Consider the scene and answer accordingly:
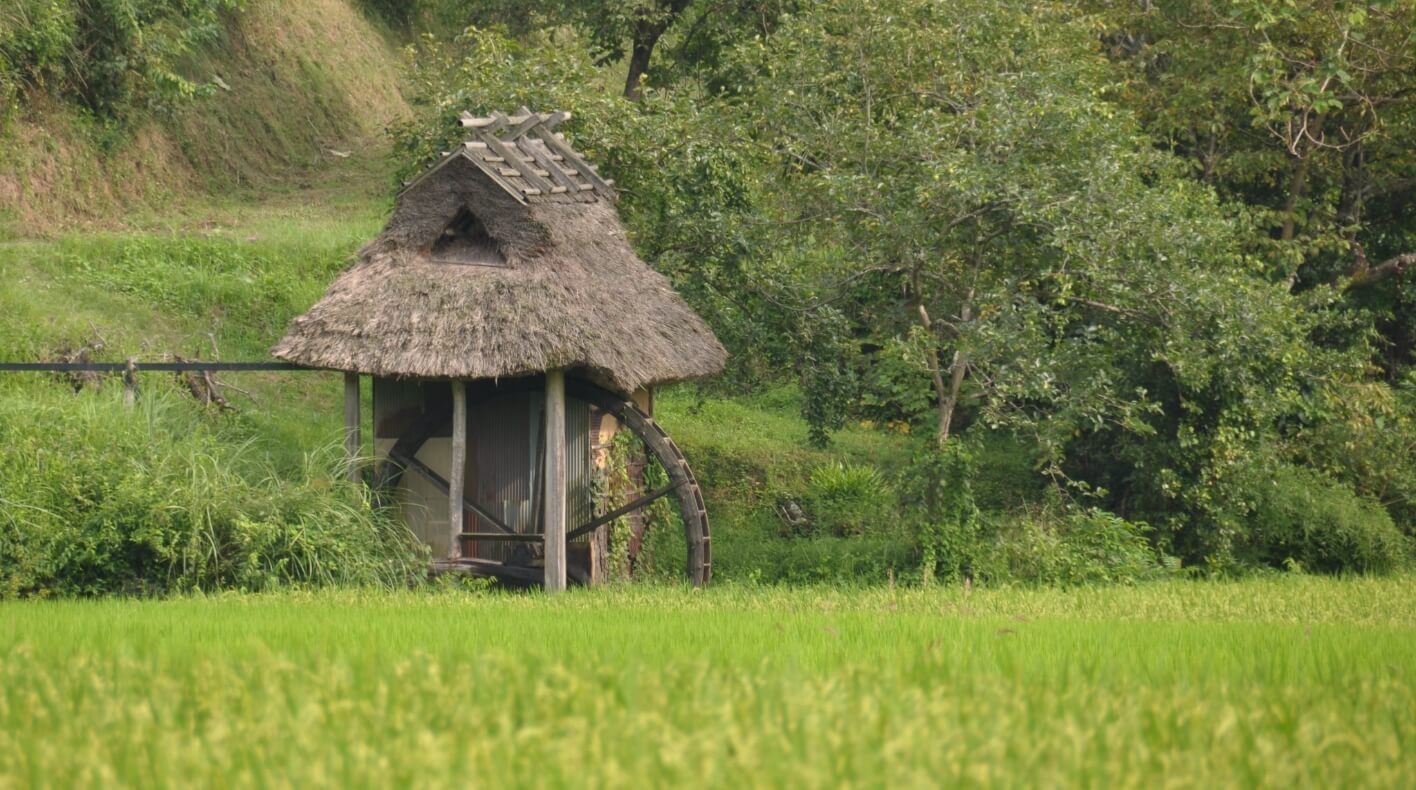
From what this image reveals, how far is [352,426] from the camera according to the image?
13.1 metres

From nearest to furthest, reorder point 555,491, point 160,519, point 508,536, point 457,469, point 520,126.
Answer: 1. point 160,519
2. point 555,491
3. point 457,469
4. point 508,536
5. point 520,126

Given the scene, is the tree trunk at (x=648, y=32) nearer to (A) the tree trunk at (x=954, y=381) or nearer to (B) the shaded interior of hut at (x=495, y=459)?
(B) the shaded interior of hut at (x=495, y=459)

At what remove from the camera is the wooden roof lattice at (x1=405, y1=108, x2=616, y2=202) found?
43.9 feet

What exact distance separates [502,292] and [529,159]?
1.70 meters

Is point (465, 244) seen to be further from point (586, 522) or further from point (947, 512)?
point (947, 512)

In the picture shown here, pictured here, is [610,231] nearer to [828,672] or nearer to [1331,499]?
[1331,499]

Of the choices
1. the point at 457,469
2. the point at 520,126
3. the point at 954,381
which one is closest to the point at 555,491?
the point at 457,469

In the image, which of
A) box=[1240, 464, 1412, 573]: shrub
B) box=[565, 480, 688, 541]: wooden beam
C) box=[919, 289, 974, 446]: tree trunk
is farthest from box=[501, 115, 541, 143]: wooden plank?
box=[1240, 464, 1412, 573]: shrub

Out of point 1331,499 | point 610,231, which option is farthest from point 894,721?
point 1331,499

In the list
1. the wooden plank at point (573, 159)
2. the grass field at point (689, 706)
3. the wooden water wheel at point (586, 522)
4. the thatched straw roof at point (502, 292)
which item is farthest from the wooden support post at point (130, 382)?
the grass field at point (689, 706)

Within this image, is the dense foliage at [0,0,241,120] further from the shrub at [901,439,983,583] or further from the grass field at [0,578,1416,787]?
the grass field at [0,578,1416,787]

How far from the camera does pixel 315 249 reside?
2142 centimetres

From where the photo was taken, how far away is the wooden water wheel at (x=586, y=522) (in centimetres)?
1310

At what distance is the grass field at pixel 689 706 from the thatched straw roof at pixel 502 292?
4.75 meters
